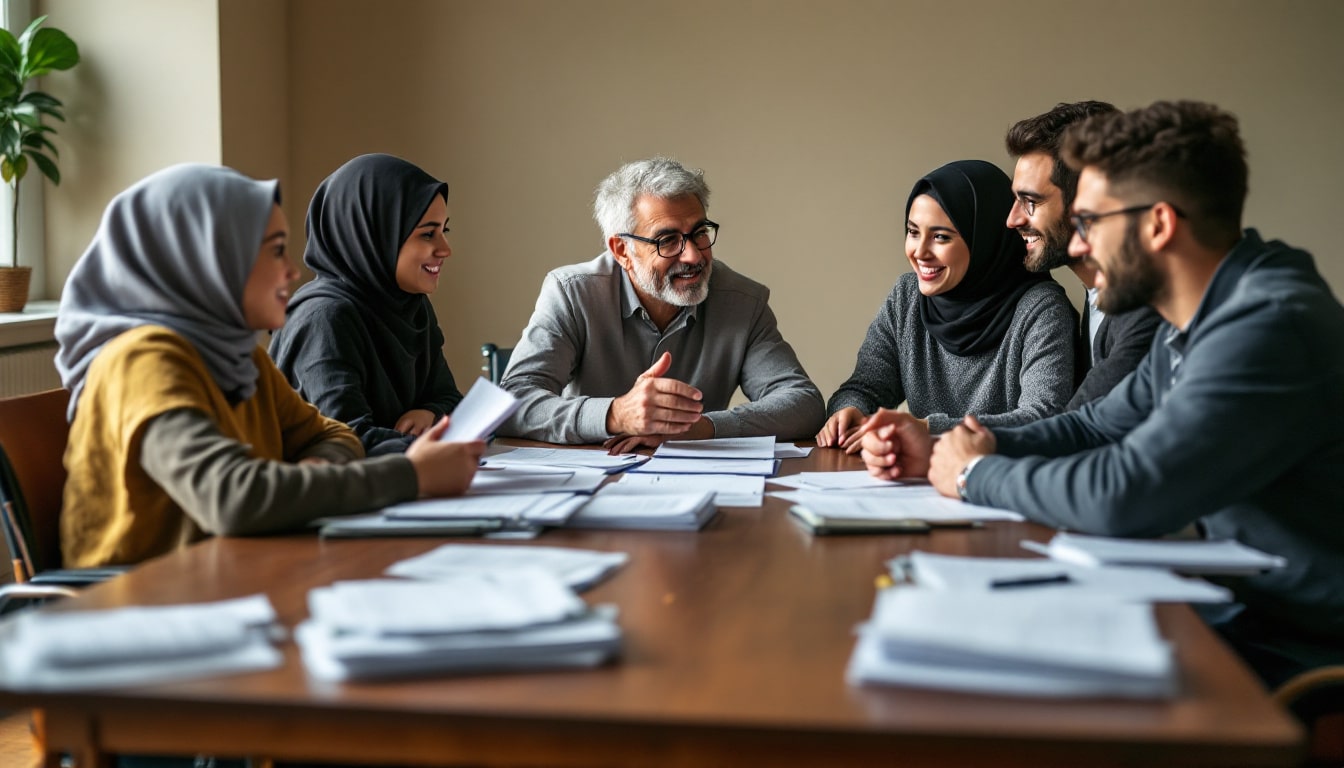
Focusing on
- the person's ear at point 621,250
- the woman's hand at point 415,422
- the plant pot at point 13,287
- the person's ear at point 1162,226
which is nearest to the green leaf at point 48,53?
the plant pot at point 13,287

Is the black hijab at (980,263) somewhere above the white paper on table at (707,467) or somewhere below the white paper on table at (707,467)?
above

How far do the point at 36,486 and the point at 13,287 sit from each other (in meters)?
2.00

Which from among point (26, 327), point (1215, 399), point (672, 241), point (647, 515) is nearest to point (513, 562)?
point (647, 515)

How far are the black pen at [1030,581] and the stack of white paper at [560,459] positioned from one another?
97 centimetres

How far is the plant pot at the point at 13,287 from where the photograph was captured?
3.51 metres

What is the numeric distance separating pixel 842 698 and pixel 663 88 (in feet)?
12.3

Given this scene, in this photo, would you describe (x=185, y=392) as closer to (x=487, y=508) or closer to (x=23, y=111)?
(x=487, y=508)

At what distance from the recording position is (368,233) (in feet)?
9.23

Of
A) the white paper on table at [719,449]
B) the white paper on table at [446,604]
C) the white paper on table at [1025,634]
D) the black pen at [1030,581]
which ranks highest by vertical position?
the white paper on table at [1025,634]

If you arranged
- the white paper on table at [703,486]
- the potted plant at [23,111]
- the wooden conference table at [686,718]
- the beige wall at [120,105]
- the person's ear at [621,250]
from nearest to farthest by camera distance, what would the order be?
the wooden conference table at [686,718] → the white paper on table at [703,486] → the person's ear at [621,250] → the potted plant at [23,111] → the beige wall at [120,105]

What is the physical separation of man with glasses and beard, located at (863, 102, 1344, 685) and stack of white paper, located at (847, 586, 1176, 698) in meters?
0.49

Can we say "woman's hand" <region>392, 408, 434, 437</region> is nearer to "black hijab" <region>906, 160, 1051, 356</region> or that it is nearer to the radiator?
the radiator

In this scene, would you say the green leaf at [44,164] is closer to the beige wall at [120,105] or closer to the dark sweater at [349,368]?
the beige wall at [120,105]

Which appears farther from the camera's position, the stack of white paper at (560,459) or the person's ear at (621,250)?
the person's ear at (621,250)
